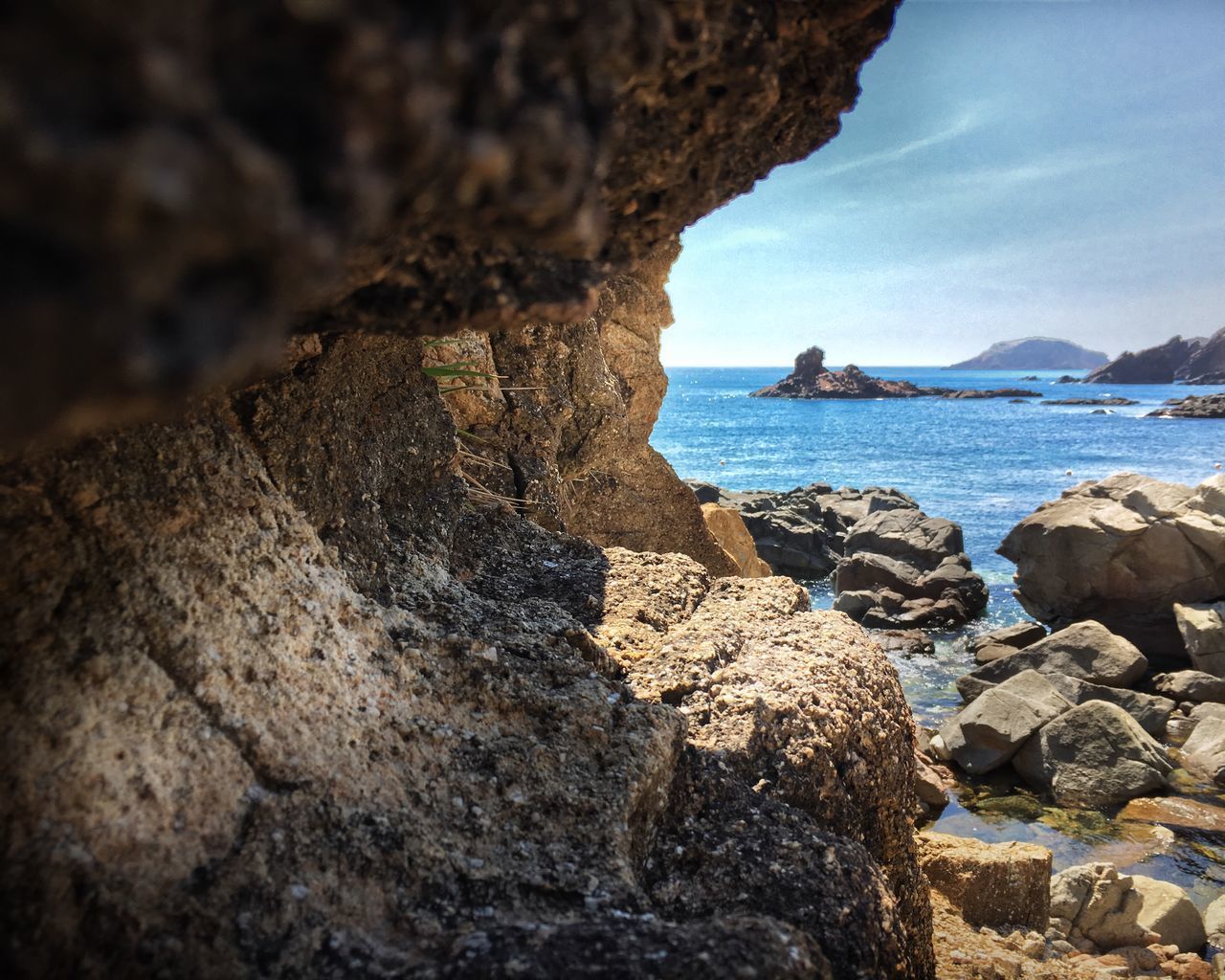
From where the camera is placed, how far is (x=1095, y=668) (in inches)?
525

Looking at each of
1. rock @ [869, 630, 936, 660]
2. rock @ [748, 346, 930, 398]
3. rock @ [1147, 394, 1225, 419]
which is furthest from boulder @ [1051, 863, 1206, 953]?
rock @ [748, 346, 930, 398]

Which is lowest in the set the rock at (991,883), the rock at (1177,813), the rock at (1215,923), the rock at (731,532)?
the rock at (1177,813)

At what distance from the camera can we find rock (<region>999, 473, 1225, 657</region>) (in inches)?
617

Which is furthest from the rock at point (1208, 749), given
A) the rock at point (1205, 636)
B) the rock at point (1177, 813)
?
the rock at point (1205, 636)

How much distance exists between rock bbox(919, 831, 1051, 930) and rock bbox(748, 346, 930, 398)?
114212 millimetres

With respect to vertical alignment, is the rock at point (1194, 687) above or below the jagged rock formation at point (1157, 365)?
below

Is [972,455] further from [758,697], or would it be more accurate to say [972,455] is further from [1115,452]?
[758,697]

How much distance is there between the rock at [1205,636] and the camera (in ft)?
45.3

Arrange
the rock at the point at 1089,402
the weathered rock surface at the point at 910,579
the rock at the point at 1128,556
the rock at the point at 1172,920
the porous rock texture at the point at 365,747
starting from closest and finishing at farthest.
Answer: the porous rock texture at the point at 365,747 → the rock at the point at 1172,920 → the rock at the point at 1128,556 → the weathered rock surface at the point at 910,579 → the rock at the point at 1089,402

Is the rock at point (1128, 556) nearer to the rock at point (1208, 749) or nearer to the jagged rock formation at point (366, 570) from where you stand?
the rock at point (1208, 749)

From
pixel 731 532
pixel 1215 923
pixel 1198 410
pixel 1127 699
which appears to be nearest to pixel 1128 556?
pixel 1127 699

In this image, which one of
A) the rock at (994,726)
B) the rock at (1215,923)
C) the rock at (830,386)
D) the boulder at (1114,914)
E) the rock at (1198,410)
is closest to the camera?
the boulder at (1114,914)

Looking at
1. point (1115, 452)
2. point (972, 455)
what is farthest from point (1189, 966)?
point (1115, 452)

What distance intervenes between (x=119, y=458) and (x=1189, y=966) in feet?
25.6
